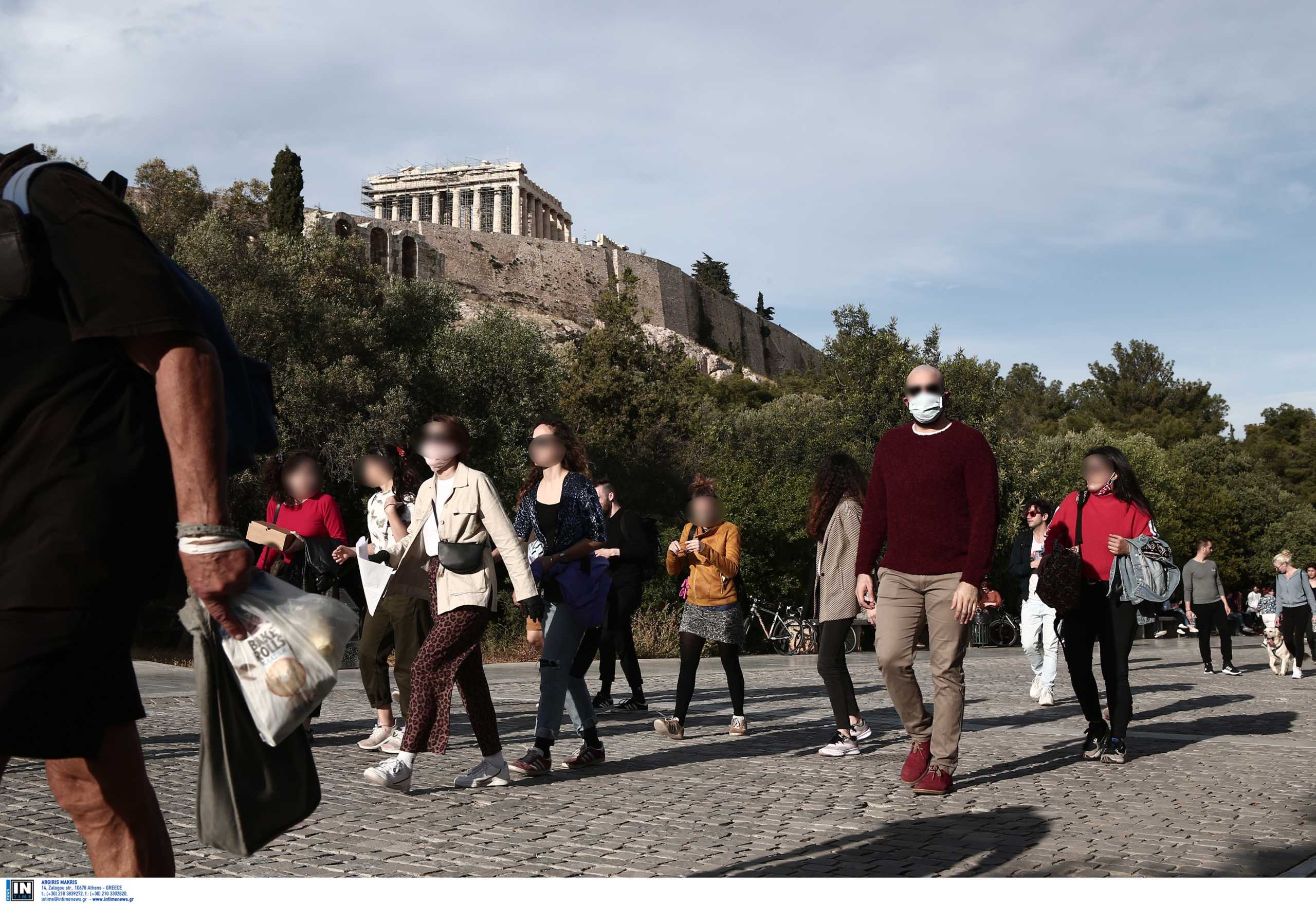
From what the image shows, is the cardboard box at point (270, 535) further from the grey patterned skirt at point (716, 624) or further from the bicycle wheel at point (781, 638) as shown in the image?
the bicycle wheel at point (781, 638)

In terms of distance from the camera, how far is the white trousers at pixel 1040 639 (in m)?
11.4

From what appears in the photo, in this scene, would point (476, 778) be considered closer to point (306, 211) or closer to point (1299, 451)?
point (306, 211)

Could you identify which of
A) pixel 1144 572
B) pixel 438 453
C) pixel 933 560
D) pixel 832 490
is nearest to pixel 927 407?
pixel 933 560

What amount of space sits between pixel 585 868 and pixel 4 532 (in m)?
2.71

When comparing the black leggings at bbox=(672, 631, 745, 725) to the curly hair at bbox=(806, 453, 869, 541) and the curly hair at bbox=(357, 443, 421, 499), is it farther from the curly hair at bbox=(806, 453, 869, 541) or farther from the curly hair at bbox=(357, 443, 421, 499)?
the curly hair at bbox=(357, 443, 421, 499)

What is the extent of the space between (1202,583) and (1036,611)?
28.9ft

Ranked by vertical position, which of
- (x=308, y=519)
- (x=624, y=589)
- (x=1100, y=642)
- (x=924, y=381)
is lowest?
(x=1100, y=642)

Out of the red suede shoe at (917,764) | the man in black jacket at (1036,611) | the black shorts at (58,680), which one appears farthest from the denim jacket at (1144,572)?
the black shorts at (58,680)

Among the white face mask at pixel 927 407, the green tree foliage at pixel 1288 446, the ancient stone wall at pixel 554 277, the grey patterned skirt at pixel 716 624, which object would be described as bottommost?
the grey patterned skirt at pixel 716 624

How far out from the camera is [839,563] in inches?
320

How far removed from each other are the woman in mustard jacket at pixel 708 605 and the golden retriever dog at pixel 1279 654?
11.3 meters

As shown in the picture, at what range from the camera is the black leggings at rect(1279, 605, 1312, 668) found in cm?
1677

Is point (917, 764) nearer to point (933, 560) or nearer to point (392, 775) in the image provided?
point (933, 560)

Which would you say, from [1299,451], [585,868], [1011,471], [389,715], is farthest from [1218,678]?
[1299,451]
